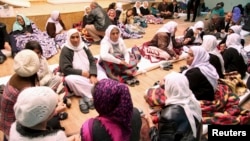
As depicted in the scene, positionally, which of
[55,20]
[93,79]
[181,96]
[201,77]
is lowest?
[93,79]

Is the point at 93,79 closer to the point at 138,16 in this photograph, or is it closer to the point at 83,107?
the point at 83,107

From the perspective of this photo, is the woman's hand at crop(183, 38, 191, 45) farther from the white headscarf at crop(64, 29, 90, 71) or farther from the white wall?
the white wall

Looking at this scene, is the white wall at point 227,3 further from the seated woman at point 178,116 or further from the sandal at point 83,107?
the seated woman at point 178,116

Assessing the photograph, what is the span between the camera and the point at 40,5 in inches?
290

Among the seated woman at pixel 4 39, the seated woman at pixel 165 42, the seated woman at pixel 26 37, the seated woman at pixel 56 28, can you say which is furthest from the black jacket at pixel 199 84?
the seated woman at pixel 4 39

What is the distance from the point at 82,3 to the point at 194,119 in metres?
6.80

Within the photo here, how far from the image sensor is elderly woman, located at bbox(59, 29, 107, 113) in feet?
10.5

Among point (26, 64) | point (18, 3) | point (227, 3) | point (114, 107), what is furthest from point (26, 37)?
point (227, 3)

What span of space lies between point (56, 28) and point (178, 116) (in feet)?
14.8

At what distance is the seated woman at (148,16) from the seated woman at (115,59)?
4.21 metres

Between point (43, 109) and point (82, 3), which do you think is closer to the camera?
point (43, 109)

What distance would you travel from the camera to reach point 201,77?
9.16 ft

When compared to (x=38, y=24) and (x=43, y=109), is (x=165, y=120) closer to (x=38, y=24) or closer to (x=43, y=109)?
(x=43, y=109)

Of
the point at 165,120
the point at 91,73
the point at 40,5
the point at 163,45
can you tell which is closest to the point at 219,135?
the point at 165,120
